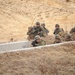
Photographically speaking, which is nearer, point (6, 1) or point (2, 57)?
point (2, 57)

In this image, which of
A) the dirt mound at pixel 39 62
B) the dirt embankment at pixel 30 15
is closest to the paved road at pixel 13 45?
the dirt mound at pixel 39 62

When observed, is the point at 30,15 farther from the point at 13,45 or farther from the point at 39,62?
the point at 39,62

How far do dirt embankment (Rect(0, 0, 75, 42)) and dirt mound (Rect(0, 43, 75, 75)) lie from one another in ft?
27.0

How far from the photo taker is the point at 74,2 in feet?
80.5

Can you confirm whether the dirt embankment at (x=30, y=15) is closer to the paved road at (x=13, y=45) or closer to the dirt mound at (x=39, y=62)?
the paved road at (x=13, y=45)

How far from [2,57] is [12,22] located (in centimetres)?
1137

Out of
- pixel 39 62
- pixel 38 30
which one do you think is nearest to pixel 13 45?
pixel 38 30

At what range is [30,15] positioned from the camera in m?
21.7

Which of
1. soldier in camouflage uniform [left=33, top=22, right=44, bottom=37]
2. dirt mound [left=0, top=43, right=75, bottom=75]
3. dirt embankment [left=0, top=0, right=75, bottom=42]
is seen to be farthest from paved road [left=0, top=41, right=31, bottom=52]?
dirt embankment [left=0, top=0, right=75, bottom=42]

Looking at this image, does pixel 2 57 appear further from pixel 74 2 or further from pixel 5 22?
pixel 74 2

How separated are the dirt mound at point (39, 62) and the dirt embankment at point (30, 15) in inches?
324

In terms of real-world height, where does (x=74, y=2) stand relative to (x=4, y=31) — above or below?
above

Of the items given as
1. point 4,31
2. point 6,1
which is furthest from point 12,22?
point 6,1

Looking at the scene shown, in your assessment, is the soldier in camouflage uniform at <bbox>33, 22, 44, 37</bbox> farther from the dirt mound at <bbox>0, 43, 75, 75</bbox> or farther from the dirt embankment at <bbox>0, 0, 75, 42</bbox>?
the dirt embankment at <bbox>0, 0, 75, 42</bbox>
